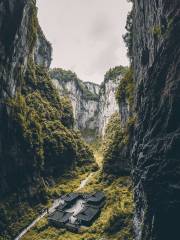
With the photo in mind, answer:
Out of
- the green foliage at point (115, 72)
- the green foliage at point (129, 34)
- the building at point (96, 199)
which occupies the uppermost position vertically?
the green foliage at point (115, 72)

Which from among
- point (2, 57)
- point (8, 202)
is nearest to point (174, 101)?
point (2, 57)

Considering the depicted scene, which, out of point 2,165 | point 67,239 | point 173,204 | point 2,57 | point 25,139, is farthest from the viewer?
point 25,139

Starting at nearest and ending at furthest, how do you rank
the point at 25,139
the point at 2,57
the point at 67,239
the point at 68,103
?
the point at 67,239 < the point at 2,57 < the point at 25,139 < the point at 68,103

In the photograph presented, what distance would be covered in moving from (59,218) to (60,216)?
2.76 ft

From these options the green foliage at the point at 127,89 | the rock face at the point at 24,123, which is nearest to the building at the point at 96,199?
the rock face at the point at 24,123

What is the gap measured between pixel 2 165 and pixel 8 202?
286 inches

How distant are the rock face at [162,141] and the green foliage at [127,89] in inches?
1322

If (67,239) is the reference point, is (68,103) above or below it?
above

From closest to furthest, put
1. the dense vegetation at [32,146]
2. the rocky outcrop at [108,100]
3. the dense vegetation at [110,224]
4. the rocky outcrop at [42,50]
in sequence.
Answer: the dense vegetation at [110,224]
the dense vegetation at [32,146]
the rocky outcrop at [42,50]
the rocky outcrop at [108,100]

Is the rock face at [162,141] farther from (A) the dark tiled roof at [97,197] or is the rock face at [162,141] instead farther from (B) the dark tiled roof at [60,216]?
(A) the dark tiled roof at [97,197]

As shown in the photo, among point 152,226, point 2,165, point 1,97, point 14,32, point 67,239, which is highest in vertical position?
point 14,32

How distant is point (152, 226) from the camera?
A: 135 ft

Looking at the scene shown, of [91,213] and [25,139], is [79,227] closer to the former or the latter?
[91,213]

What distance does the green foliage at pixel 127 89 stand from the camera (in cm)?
8465
